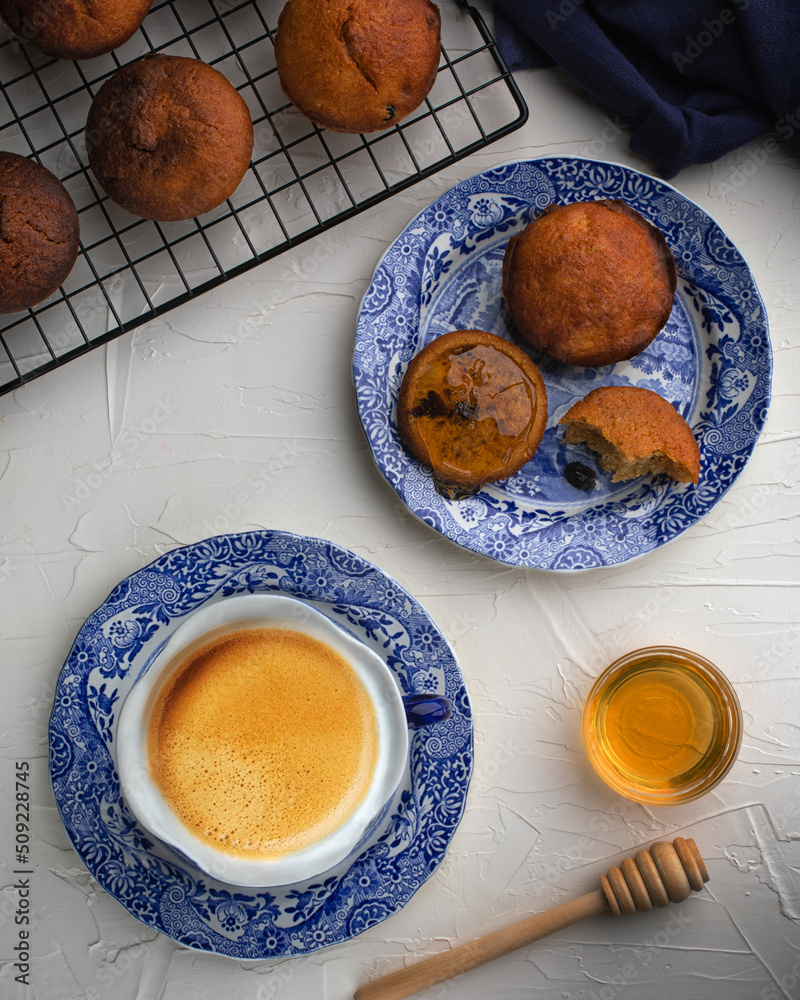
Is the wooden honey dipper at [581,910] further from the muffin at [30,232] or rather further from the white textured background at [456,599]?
the muffin at [30,232]

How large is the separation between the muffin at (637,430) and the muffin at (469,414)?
120 millimetres

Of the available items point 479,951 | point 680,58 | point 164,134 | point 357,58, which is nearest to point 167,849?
point 479,951

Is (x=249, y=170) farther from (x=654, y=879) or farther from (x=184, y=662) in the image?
(x=654, y=879)

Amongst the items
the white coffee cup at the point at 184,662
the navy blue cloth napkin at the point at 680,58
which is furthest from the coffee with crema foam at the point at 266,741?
the navy blue cloth napkin at the point at 680,58

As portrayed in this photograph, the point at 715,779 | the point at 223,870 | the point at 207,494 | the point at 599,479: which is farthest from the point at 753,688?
the point at 207,494

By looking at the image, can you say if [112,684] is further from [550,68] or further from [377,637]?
[550,68]

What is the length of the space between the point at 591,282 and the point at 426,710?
3.57 ft

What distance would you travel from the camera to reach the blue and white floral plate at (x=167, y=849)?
5.58ft

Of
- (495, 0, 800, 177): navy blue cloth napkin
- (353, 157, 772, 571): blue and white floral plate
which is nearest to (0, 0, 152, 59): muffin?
(353, 157, 772, 571): blue and white floral plate

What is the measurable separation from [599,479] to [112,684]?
1.30 m

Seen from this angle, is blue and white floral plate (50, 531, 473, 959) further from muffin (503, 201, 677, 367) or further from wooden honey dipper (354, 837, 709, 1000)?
muffin (503, 201, 677, 367)

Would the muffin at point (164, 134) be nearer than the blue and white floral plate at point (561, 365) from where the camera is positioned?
Yes

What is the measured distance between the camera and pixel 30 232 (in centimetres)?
162

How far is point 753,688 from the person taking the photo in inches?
77.4
